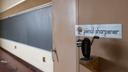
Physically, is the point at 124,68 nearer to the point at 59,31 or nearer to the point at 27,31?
the point at 59,31

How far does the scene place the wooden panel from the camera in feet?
7.29

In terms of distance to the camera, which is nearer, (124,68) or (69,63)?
(124,68)

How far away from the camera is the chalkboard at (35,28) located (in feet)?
14.1

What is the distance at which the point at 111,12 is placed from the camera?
1656 millimetres

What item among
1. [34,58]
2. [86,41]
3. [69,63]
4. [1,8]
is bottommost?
[34,58]

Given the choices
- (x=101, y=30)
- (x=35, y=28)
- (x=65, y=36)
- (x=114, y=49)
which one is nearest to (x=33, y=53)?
(x=35, y=28)

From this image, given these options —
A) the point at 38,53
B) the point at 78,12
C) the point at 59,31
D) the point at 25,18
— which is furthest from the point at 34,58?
the point at 78,12

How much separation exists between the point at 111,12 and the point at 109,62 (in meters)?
0.44

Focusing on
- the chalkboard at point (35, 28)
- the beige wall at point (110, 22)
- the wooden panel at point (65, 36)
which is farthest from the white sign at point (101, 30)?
the chalkboard at point (35, 28)

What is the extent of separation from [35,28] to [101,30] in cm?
347

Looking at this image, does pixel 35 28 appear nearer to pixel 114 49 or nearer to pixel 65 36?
pixel 65 36

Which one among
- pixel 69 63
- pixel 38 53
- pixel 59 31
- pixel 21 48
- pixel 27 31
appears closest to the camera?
pixel 69 63

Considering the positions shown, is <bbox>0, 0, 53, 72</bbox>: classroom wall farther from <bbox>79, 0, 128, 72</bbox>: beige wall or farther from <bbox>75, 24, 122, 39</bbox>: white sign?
<bbox>79, 0, 128, 72</bbox>: beige wall

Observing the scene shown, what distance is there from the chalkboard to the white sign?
217cm
